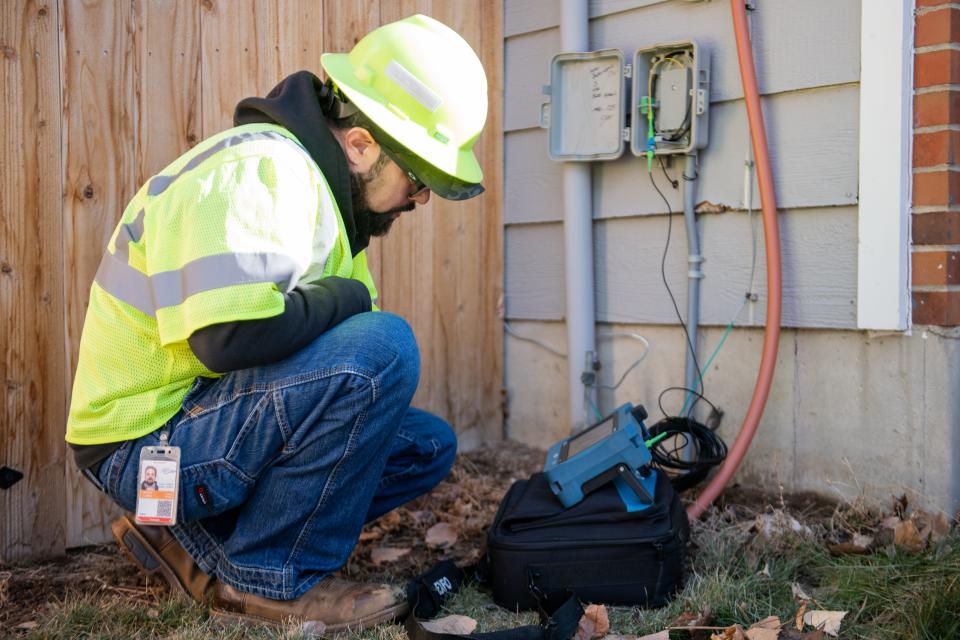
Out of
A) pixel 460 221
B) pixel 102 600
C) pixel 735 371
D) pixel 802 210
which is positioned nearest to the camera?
pixel 102 600

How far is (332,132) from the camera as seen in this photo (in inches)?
96.0

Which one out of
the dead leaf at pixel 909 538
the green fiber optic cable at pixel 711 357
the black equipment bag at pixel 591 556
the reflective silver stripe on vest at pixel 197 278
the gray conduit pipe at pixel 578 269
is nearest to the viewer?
the reflective silver stripe on vest at pixel 197 278

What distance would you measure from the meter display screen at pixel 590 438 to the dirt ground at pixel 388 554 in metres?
0.46

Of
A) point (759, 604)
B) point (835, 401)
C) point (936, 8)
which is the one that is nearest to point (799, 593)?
point (759, 604)

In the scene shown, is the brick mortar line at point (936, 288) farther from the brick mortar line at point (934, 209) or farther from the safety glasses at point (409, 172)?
the safety glasses at point (409, 172)

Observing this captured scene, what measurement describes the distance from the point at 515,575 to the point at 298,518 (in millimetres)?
615

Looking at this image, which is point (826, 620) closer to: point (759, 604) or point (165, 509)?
point (759, 604)

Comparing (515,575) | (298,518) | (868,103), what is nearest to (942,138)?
(868,103)

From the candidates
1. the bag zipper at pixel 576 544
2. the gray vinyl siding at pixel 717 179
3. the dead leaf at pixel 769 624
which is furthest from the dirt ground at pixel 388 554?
the dead leaf at pixel 769 624

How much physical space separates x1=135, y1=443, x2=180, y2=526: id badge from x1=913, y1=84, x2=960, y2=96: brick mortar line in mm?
2390

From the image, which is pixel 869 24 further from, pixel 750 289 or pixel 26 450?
pixel 26 450

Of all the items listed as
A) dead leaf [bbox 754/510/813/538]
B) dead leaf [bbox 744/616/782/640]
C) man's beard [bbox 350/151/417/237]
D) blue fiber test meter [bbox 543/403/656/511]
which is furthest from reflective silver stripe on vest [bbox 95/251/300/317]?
dead leaf [bbox 754/510/813/538]

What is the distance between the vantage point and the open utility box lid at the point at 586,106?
11.7 feet

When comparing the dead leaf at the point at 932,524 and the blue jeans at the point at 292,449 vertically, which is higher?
the blue jeans at the point at 292,449
